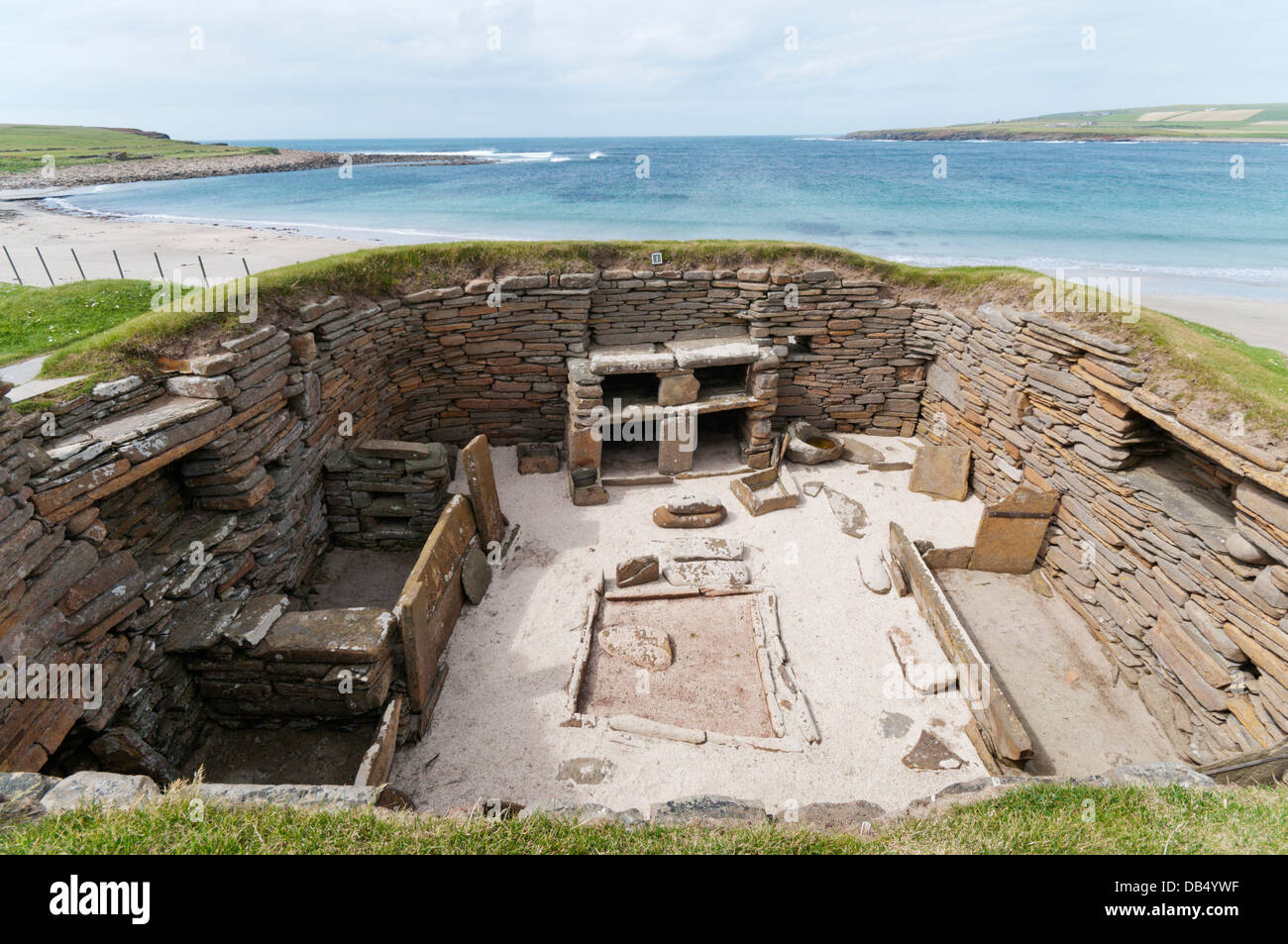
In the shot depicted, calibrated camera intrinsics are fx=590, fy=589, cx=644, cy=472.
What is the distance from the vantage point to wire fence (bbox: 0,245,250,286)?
1639 cm

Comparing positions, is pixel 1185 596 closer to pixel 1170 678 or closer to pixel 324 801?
pixel 1170 678

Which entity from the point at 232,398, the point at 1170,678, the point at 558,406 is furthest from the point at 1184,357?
the point at 232,398

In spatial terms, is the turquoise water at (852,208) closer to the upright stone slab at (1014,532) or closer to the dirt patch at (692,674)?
the upright stone slab at (1014,532)

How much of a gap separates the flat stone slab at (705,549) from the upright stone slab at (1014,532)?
133 inches

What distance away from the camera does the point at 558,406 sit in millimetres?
11461

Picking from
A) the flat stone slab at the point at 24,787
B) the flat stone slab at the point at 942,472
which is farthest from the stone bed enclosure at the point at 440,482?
the flat stone slab at the point at 24,787

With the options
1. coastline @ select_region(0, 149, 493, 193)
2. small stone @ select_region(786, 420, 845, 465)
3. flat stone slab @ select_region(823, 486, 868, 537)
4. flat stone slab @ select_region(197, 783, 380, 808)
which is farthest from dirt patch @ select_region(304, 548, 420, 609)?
coastline @ select_region(0, 149, 493, 193)

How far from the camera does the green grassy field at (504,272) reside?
21.4 feet

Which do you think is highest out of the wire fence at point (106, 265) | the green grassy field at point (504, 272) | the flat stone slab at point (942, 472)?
the wire fence at point (106, 265)

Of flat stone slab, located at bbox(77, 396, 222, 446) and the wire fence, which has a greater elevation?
the wire fence

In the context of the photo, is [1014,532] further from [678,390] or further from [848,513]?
[678,390]

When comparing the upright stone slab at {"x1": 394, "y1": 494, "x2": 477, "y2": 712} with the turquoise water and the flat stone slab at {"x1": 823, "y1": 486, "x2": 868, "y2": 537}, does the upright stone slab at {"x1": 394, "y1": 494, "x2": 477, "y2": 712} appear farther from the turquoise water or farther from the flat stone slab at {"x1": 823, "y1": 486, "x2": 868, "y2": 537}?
the turquoise water

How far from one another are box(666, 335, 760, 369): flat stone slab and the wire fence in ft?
40.9

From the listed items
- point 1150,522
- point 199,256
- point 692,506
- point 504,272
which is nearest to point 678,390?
point 692,506
